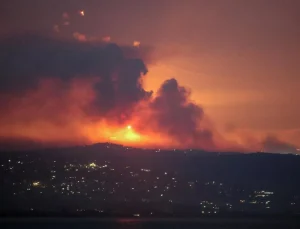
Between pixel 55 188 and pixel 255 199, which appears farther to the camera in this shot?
pixel 255 199

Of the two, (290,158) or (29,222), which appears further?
(290,158)

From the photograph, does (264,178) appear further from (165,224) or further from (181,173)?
(165,224)

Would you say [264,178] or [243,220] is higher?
[264,178]

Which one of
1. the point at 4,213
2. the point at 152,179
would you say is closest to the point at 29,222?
the point at 4,213

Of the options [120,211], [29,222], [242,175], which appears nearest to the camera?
[29,222]

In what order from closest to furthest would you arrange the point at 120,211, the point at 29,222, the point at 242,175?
the point at 29,222, the point at 120,211, the point at 242,175

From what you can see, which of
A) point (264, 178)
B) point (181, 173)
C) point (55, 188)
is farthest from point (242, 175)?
point (55, 188)

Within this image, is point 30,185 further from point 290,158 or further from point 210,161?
point 290,158

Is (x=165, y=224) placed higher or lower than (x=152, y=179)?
lower
